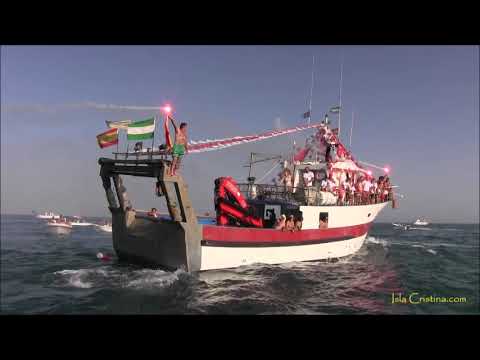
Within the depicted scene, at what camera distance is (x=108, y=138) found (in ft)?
47.6

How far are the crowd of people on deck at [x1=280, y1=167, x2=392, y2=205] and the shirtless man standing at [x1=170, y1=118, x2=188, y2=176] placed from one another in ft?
28.1

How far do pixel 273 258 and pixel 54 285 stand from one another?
9764mm

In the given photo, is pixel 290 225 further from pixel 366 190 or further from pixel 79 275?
pixel 366 190

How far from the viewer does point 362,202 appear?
23.9 m

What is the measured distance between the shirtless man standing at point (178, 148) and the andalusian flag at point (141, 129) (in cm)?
130

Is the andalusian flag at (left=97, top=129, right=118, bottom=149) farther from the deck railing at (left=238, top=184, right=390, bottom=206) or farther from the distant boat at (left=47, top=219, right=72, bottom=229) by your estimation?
the distant boat at (left=47, top=219, right=72, bottom=229)

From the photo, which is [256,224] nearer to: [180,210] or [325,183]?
[180,210]

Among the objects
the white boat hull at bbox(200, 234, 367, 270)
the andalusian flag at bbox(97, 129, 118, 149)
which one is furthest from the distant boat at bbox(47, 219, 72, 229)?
the white boat hull at bbox(200, 234, 367, 270)

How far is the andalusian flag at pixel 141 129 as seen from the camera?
13.5 m

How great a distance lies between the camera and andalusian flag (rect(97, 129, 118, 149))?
14.4 meters

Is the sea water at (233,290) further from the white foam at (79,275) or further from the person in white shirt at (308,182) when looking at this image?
the person in white shirt at (308,182)

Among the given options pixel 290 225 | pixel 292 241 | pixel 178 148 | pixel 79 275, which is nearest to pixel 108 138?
pixel 178 148

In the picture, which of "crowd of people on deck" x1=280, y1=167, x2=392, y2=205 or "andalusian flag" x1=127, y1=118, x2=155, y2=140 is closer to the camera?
"andalusian flag" x1=127, y1=118, x2=155, y2=140

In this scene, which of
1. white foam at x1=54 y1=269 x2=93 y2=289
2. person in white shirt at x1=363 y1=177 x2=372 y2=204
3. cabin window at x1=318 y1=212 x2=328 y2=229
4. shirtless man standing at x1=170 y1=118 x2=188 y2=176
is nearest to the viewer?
white foam at x1=54 y1=269 x2=93 y2=289
